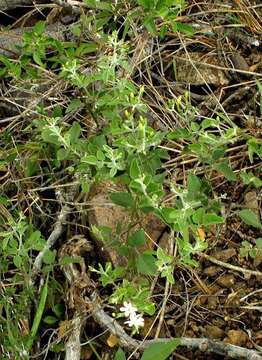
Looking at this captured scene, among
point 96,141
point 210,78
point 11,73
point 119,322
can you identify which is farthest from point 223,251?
point 11,73

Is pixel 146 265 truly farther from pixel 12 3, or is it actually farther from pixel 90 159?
pixel 12 3

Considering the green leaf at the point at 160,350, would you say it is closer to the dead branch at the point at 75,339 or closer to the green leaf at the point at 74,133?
the dead branch at the point at 75,339

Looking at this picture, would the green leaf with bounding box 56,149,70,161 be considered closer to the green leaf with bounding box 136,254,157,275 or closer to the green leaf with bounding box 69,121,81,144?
the green leaf with bounding box 69,121,81,144

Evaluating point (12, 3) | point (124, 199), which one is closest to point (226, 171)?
point (124, 199)

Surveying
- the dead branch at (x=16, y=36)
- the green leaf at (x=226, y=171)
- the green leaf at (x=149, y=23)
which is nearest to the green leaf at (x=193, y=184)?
the green leaf at (x=226, y=171)

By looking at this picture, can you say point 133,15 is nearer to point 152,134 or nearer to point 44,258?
point 152,134

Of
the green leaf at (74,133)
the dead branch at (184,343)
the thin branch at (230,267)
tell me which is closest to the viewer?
the dead branch at (184,343)
